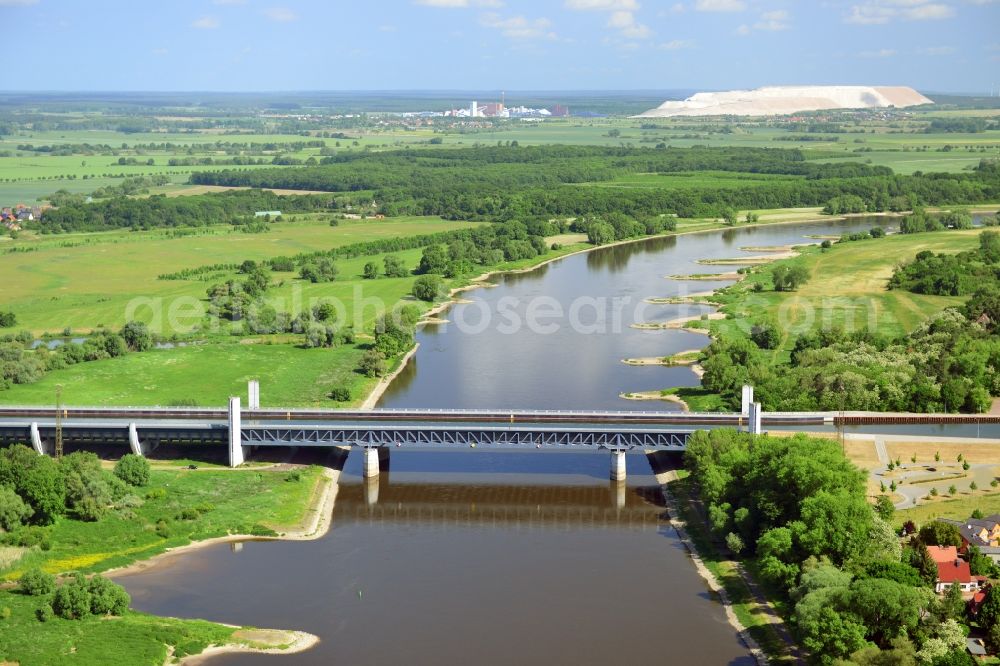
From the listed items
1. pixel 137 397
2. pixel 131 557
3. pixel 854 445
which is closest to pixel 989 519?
pixel 854 445

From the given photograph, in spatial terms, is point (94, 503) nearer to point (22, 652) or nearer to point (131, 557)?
point (131, 557)

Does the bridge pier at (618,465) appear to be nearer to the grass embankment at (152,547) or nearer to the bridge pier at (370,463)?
the bridge pier at (370,463)

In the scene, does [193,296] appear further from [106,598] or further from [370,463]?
[106,598]

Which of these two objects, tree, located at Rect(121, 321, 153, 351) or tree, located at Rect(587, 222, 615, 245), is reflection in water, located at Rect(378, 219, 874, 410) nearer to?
tree, located at Rect(587, 222, 615, 245)

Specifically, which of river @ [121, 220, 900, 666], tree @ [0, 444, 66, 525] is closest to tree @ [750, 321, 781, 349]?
river @ [121, 220, 900, 666]

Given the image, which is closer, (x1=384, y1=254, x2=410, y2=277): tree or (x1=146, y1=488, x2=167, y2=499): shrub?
(x1=146, y1=488, x2=167, y2=499): shrub

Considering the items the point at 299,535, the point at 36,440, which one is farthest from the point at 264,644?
the point at 36,440
